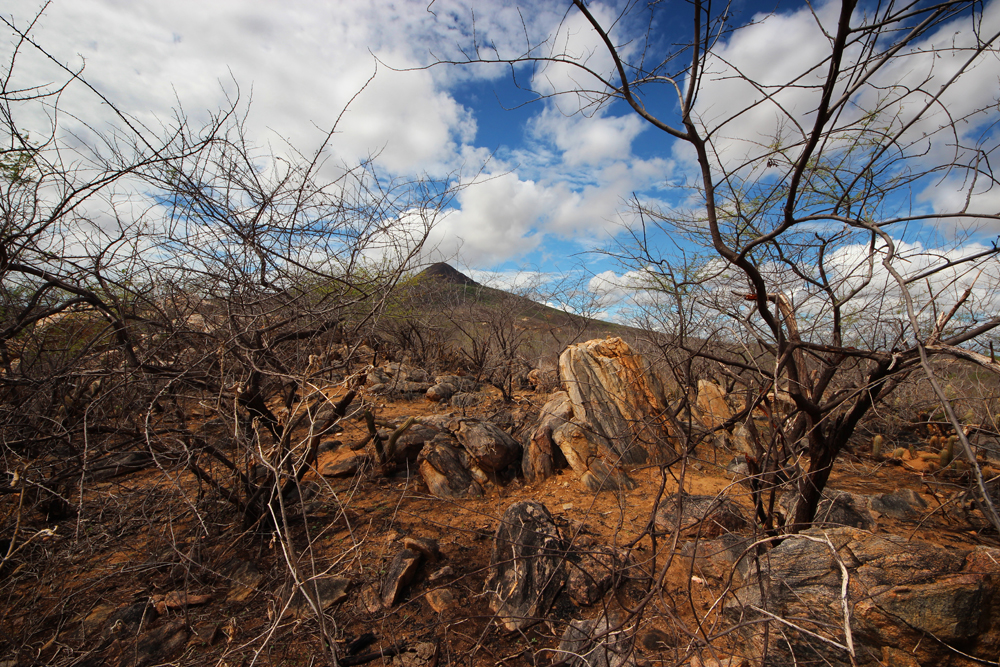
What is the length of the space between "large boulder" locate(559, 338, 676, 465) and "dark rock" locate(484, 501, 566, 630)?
2135 mm

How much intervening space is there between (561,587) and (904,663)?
1685 mm

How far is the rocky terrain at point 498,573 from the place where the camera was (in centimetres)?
196

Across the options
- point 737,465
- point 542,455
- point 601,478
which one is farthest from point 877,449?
point 542,455

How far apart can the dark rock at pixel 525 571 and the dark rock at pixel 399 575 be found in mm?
530

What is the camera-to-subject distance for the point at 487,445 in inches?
189

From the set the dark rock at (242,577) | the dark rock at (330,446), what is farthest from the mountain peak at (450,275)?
the dark rock at (242,577)

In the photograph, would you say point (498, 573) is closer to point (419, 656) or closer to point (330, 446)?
point (419, 656)

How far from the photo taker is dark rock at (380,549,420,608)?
111 inches

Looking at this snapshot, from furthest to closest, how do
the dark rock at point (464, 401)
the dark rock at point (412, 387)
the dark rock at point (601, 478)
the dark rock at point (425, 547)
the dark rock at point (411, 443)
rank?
the dark rock at point (412, 387) < the dark rock at point (464, 401) < the dark rock at point (411, 443) < the dark rock at point (601, 478) < the dark rock at point (425, 547)

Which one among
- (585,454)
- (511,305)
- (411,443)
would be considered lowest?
(585,454)

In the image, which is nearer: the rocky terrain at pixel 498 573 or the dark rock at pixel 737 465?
the rocky terrain at pixel 498 573

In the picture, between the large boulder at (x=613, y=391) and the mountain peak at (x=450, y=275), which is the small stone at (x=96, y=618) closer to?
the large boulder at (x=613, y=391)

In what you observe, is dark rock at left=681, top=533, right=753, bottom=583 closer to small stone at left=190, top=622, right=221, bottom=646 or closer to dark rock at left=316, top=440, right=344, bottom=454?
small stone at left=190, top=622, right=221, bottom=646

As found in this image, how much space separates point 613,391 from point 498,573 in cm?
304
